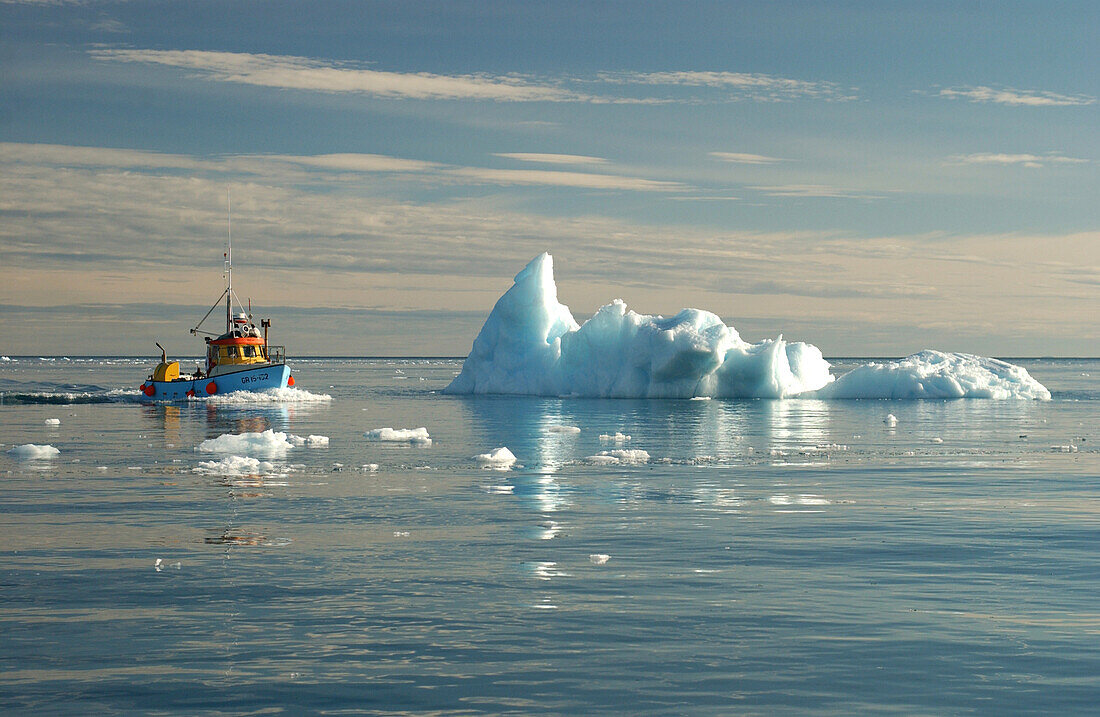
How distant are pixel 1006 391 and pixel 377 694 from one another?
5185 centimetres

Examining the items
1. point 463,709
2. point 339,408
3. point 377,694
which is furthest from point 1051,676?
point 339,408

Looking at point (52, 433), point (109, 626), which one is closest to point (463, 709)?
point (109, 626)

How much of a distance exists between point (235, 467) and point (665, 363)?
31.7 m

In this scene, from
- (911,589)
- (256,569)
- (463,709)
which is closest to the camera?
(463,709)

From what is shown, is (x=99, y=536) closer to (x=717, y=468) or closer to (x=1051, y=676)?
(x=1051, y=676)

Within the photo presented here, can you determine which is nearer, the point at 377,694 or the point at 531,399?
the point at 377,694

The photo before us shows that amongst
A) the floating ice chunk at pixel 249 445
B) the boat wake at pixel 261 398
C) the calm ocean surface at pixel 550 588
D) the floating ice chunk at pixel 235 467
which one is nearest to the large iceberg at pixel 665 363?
the boat wake at pixel 261 398

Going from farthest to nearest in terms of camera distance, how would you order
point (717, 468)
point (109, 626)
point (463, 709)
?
point (717, 468) → point (109, 626) → point (463, 709)

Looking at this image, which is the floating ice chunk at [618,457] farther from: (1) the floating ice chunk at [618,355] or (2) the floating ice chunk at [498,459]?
(1) the floating ice chunk at [618,355]

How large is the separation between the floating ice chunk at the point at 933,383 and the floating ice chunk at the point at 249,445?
35.2 metres

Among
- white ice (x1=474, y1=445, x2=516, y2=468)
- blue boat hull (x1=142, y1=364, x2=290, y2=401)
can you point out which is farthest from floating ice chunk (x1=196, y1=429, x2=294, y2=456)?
blue boat hull (x1=142, y1=364, x2=290, y2=401)

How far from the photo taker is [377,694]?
6.70 m

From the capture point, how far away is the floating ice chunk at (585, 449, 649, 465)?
21.3 m

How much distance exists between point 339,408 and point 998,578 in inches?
1510
